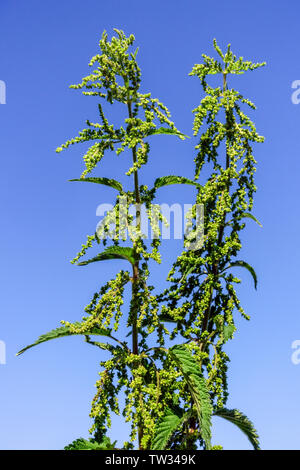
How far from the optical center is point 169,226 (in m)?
8.00

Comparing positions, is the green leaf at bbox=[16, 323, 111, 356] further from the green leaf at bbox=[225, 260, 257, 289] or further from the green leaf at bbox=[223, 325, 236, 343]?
the green leaf at bbox=[225, 260, 257, 289]

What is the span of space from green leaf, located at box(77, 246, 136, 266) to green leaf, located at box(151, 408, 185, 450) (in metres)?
1.99

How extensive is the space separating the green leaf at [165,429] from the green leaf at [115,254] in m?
1.99

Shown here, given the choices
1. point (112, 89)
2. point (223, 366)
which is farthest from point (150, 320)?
point (112, 89)

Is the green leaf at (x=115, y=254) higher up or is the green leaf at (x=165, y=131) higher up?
the green leaf at (x=165, y=131)

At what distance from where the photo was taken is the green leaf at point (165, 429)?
25.0 feet

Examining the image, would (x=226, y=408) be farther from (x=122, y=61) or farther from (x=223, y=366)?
(x=122, y=61)

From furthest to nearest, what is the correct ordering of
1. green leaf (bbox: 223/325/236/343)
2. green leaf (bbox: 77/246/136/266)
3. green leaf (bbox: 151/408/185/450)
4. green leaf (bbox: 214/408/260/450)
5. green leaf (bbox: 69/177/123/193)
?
green leaf (bbox: 214/408/260/450) < green leaf (bbox: 223/325/236/343) < green leaf (bbox: 69/177/123/193) < green leaf (bbox: 77/246/136/266) < green leaf (bbox: 151/408/185/450)

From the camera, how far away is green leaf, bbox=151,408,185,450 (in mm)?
7625

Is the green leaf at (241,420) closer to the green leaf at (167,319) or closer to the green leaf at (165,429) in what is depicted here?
the green leaf at (165,429)

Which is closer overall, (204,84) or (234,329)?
(234,329)
